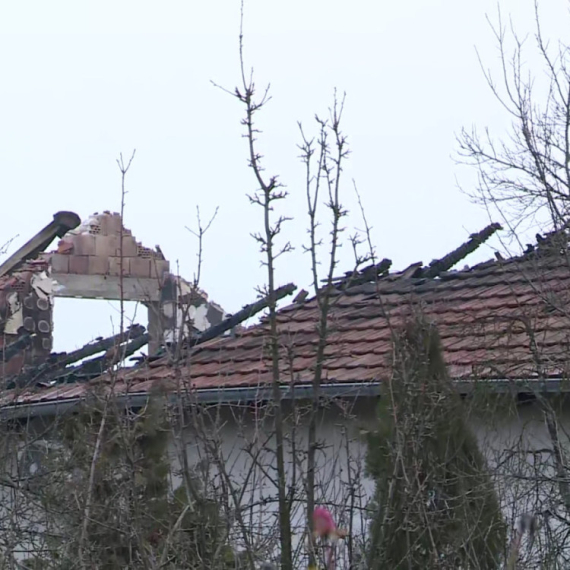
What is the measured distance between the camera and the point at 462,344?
817cm

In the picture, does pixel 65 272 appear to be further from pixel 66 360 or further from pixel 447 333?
pixel 447 333

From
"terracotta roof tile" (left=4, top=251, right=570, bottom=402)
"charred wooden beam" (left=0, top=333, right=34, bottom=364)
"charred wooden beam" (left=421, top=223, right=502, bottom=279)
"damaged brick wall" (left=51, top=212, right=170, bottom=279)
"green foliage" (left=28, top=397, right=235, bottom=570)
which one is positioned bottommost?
"green foliage" (left=28, top=397, right=235, bottom=570)

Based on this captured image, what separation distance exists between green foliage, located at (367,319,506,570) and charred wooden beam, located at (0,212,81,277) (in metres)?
11.2

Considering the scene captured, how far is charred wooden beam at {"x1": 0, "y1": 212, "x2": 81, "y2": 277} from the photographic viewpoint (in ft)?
53.9

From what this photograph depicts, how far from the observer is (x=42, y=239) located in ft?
54.9

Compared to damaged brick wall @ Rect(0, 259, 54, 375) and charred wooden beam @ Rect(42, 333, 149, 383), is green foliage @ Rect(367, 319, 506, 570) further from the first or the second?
damaged brick wall @ Rect(0, 259, 54, 375)

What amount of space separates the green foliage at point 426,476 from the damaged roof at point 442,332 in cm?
41

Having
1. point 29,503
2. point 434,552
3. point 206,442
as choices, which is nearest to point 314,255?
point 206,442

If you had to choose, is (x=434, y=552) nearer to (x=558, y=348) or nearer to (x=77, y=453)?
(x=77, y=453)

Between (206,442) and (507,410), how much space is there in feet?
11.3

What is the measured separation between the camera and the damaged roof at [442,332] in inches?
273

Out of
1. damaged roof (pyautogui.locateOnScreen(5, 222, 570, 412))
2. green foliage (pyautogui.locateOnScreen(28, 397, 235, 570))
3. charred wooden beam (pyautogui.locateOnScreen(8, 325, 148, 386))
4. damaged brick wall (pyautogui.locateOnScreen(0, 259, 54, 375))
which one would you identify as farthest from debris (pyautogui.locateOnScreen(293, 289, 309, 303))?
damaged brick wall (pyautogui.locateOnScreen(0, 259, 54, 375))

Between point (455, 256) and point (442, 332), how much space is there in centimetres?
300

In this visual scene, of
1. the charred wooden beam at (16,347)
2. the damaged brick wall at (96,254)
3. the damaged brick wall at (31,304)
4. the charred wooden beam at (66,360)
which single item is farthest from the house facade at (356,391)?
the damaged brick wall at (96,254)
